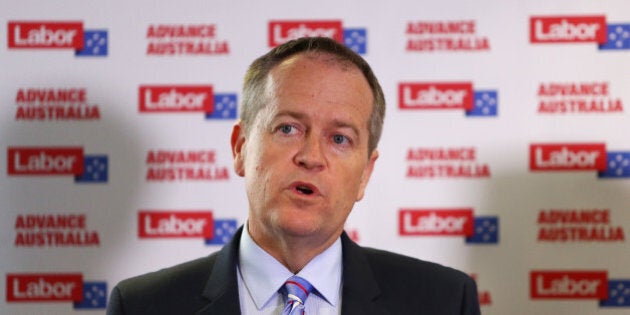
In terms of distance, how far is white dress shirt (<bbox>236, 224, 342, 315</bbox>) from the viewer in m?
1.72

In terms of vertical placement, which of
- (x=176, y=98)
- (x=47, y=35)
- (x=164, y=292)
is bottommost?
(x=164, y=292)

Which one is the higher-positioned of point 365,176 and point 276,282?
point 365,176

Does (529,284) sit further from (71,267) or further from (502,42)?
(71,267)

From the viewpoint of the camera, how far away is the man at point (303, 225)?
1.68 meters

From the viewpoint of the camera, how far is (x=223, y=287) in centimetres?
171

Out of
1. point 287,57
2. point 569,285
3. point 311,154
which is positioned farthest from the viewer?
point 569,285

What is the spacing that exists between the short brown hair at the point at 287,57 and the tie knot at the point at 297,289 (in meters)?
0.31

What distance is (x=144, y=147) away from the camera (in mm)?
3035

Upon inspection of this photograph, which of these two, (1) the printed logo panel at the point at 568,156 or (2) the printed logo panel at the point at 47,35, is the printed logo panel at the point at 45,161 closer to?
(2) the printed logo panel at the point at 47,35

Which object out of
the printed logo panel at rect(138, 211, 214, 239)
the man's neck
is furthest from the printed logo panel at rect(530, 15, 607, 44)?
the man's neck

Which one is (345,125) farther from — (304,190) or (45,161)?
(45,161)

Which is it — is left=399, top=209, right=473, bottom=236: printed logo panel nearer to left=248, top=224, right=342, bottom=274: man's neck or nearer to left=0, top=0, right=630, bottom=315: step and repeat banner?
left=0, top=0, right=630, bottom=315: step and repeat banner

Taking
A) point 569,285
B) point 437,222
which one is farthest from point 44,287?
point 569,285

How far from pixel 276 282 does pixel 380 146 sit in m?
1.36
